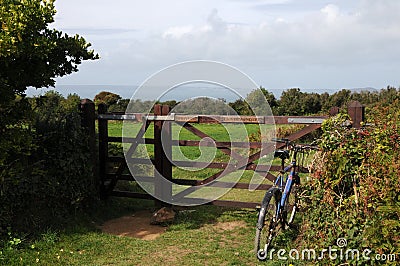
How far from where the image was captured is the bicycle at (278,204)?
17.3 ft

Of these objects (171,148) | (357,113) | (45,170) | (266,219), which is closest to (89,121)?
(45,170)

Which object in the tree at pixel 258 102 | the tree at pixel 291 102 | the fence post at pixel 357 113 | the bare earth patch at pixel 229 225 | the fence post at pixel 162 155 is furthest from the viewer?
the tree at pixel 291 102

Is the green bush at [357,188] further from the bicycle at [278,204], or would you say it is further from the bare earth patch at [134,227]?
the bare earth patch at [134,227]

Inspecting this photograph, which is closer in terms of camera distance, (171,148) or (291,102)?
(171,148)

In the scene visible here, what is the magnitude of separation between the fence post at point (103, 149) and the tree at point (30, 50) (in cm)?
131

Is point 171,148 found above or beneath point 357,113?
beneath

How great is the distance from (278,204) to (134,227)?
2.48m

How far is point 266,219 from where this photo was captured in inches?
220

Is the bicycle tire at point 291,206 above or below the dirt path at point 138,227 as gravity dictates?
above

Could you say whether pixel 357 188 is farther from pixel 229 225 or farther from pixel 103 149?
pixel 103 149

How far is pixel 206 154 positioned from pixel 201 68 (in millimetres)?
3050

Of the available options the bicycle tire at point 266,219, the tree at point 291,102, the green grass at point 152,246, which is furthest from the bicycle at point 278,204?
the tree at point 291,102

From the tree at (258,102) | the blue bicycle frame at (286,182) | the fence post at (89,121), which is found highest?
the tree at (258,102)

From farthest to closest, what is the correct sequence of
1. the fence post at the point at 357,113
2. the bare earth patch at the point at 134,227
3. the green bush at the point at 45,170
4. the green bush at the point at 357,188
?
the bare earth patch at the point at 134,227 < the fence post at the point at 357,113 < the green bush at the point at 45,170 < the green bush at the point at 357,188
